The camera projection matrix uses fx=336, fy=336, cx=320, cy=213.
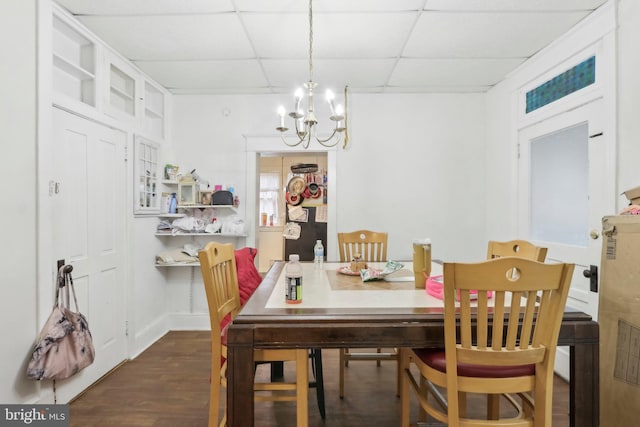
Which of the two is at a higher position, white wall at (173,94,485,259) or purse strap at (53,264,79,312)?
white wall at (173,94,485,259)

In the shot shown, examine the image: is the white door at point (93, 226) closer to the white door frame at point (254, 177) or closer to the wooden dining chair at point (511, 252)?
the white door frame at point (254, 177)

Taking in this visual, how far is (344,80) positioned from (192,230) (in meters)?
2.24

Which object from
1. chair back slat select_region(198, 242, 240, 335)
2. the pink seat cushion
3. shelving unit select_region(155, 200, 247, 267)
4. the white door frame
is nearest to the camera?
chair back slat select_region(198, 242, 240, 335)

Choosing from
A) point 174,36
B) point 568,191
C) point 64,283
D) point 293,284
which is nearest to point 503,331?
point 293,284

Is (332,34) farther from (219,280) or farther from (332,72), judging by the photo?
(219,280)

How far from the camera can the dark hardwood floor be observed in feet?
6.86

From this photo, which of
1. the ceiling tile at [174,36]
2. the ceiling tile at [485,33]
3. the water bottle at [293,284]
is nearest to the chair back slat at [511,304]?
the water bottle at [293,284]

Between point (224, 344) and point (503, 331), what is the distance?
4.30 feet

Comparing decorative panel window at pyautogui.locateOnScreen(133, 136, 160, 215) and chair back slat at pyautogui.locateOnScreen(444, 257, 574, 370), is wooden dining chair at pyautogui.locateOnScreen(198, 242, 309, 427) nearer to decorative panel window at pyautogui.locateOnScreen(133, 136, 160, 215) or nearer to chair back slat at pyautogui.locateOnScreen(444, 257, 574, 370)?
chair back slat at pyautogui.locateOnScreen(444, 257, 574, 370)

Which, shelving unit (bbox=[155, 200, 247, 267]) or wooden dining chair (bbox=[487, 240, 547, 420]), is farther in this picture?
shelving unit (bbox=[155, 200, 247, 267])

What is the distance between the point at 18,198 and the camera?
1882 millimetres

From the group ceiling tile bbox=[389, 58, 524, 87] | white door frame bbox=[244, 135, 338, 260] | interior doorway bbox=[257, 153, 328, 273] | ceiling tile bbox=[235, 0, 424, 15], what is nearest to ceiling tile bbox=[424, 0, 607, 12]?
ceiling tile bbox=[235, 0, 424, 15]

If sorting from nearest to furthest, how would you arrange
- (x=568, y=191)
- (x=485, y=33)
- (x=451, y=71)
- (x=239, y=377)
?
1. (x=239, y=377)
2. (x=485, y=33)
3. (x=568, y=191)
4. (x=451, y=71)

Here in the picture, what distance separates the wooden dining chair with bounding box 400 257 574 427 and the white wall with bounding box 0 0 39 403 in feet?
7.24
